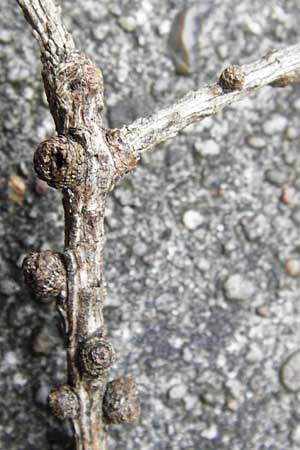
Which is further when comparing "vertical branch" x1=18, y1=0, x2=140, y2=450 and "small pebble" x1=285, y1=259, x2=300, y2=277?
"small pebble" x1=285, y1=259, x2=300, y2=277

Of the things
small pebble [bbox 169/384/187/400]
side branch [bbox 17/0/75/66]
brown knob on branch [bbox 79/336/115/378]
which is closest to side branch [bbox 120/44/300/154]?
side branch [bbox 17/0/75/66]

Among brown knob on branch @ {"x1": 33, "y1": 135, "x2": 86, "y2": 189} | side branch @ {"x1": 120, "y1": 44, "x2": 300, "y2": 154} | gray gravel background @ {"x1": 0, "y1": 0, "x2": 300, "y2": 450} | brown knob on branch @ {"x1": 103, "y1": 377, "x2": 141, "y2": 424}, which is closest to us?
brown knob on branch @ {"x1": 33, "y1": 135, "x2": 86, "y2": 189}

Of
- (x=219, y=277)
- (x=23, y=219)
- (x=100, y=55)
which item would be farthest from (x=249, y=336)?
(x=100, y=55)

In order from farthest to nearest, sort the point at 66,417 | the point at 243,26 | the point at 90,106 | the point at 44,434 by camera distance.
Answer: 1. the point at 243,26
2. the point at 44,434
3. the point at 66,417
4. the point at 90,106

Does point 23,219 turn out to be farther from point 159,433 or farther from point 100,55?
point 159,433

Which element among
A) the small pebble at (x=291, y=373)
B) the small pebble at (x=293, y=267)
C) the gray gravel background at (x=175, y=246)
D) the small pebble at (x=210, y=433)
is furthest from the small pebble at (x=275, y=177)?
the small pebble at (x=210, y=433)

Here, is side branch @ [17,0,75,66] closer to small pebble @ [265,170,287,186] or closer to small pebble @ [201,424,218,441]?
small pebble @ [265,170,287,186]
